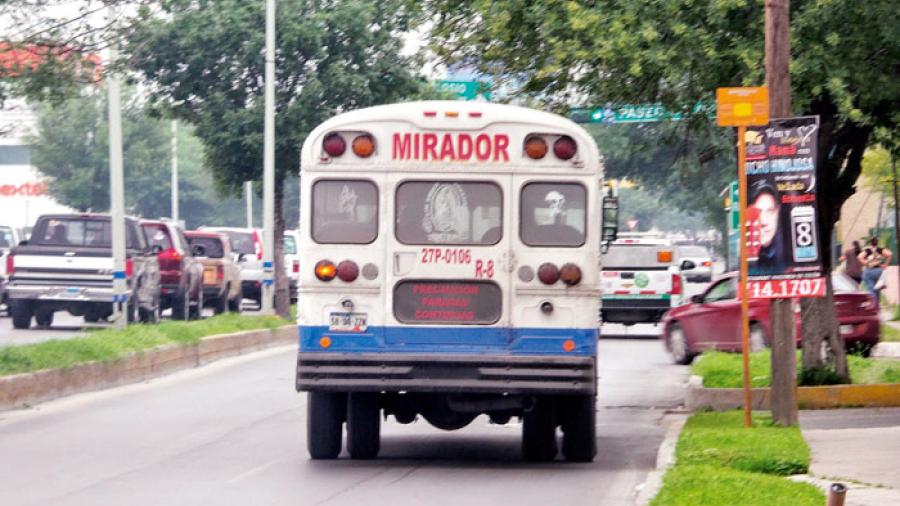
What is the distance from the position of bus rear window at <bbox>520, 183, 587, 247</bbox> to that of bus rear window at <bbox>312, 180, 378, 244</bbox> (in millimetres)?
1176

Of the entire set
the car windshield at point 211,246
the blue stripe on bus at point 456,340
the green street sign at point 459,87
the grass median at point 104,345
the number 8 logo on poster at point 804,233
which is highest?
the green street sign at point 459,87

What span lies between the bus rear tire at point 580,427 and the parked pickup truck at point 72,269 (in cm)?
1640

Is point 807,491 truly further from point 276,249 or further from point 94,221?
point 276,249

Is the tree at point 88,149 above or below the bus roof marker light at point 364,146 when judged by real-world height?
above

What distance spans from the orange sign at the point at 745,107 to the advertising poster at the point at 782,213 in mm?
279

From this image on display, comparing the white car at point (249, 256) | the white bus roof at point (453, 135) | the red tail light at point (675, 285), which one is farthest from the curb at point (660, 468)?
the white car at point (249, 256)

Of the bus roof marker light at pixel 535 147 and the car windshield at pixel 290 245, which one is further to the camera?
the car windshield at pixel 290 245

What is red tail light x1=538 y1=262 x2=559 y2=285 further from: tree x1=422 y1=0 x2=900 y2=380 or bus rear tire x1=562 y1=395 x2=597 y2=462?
tree x1=422 y1=0 x2=900 y2=380

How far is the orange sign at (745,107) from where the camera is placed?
14062mm

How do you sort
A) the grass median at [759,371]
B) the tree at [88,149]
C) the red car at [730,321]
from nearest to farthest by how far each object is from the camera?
1. the grass median at [759,371]
2. the red car at [730,321]
3. the tree at [88,149]

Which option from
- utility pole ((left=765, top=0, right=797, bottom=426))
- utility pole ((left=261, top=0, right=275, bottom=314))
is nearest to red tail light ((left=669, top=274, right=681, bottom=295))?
utility pole ((left=261, top=0, right=275, bottom=314))

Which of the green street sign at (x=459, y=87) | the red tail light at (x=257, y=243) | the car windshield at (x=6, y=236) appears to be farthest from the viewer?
the red tail light at (x=257, y=243)

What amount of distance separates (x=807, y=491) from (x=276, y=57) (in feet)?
84.5

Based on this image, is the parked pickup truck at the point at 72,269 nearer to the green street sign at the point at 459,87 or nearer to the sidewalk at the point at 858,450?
the green street sign at the point at 459,87
